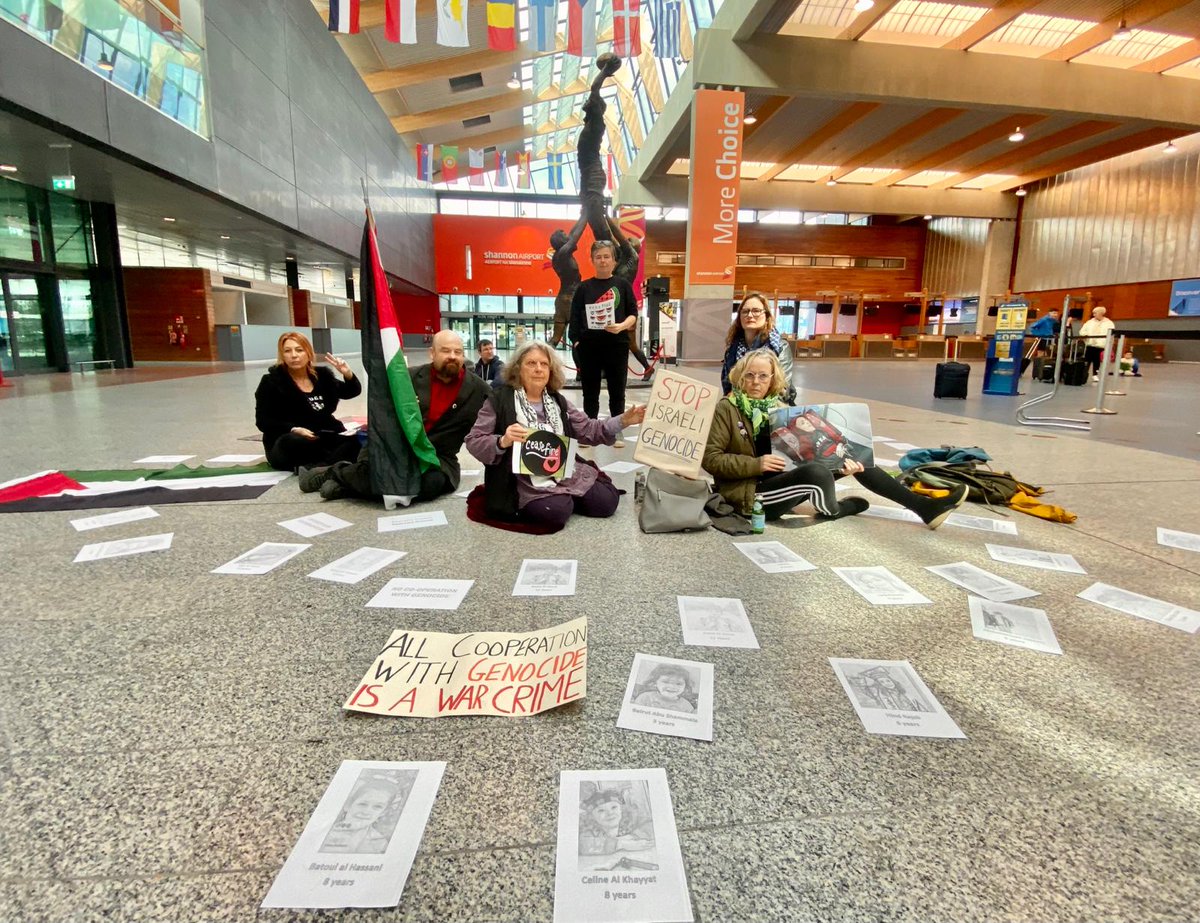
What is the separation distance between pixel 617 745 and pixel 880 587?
1.34 metres

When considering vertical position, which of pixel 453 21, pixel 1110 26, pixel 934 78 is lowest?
pixel 453 21

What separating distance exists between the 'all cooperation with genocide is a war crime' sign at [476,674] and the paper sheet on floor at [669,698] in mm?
136

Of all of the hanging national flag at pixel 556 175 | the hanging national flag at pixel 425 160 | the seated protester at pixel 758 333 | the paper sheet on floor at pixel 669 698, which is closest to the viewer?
the paper sheet on floor at pixel 669 698

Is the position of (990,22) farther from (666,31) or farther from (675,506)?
(675,506)

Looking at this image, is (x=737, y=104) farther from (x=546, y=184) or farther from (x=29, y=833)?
(x=546, y=184)

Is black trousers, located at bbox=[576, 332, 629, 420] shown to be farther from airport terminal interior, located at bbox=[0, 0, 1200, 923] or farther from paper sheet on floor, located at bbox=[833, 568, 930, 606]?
paper sheet on floor, located at bbox=[833, 568, 930, 606]

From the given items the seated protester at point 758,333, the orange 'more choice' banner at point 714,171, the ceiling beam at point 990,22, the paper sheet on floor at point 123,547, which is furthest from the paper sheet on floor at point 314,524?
the ceiling beam at point 990,22

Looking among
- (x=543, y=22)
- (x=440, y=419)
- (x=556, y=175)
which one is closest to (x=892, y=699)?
(x=440, y=419)

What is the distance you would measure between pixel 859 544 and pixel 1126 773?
1.50 meters

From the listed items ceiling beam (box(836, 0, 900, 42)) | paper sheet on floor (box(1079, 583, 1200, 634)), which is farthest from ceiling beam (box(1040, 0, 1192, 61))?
paper sheet on floor (box(1079, 583, 1200, 634))

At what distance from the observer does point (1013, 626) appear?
193 cm

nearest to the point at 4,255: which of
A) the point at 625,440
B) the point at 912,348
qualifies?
the point at 625,440

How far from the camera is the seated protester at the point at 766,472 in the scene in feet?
9.56

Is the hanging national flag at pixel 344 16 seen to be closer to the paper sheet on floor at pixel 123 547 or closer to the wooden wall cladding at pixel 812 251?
the paper sheet on floor at pixel 123 547
